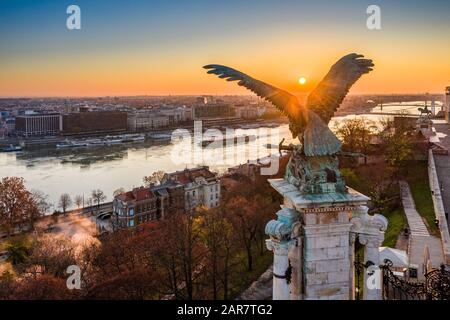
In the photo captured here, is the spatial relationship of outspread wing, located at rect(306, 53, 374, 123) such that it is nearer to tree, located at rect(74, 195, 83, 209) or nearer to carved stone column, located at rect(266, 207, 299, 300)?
carved stone column, located at rect(266, 207, 299, 300)

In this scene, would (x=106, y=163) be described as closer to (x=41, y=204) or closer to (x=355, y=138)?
(x=41, y=204)

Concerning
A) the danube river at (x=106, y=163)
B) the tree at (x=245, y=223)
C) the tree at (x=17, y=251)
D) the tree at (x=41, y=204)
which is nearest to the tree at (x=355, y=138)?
the tree at (x=245, y=223)

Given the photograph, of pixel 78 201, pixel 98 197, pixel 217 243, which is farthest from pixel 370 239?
pixel 78 201

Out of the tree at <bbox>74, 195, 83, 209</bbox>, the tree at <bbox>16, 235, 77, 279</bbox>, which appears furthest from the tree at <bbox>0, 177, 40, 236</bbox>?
the tree at <bbox>16, 235, 77, 279</bbox>

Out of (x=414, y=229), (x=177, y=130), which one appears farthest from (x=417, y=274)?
(x=177, y=130)
